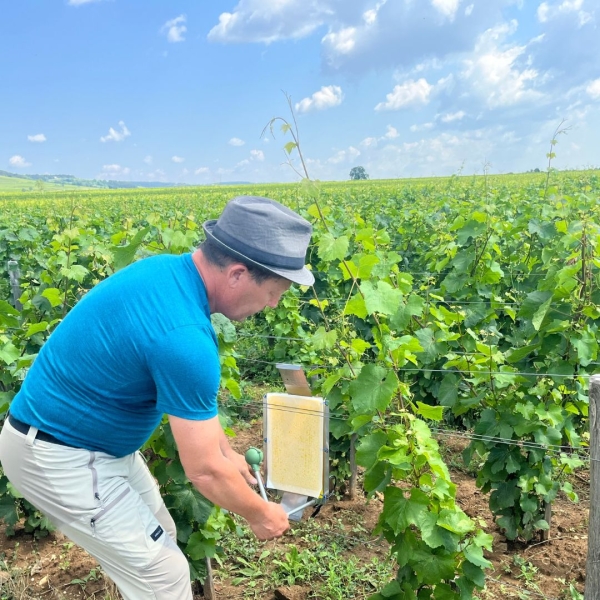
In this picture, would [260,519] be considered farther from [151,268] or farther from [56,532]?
[56,532]

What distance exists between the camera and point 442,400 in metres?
3.16

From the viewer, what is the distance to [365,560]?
10.8 feet

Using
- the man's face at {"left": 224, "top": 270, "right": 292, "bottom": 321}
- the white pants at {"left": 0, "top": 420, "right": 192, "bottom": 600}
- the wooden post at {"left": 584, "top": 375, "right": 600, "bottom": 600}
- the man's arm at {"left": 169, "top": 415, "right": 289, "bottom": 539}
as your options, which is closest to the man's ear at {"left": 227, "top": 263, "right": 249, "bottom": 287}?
the man's face at {"left": 224, "top": 270, "right": 292, "bottom": 321}

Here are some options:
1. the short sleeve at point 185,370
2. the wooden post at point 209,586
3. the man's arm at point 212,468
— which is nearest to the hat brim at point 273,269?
the short sleeve at point 185,370

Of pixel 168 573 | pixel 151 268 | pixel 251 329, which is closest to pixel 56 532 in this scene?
pixel 168 573

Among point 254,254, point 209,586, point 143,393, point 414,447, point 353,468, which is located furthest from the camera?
point 353,468

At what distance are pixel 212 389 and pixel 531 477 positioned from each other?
219cm

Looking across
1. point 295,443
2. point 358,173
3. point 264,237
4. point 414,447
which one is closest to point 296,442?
point 295,443

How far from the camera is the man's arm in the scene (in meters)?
1.69

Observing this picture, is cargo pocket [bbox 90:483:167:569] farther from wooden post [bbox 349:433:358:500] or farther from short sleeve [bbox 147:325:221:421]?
wooden post [bbox 349:433:358:500]

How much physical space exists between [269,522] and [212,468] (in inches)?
13.9

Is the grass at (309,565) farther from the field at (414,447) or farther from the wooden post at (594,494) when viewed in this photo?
the wooden post at (594,494)

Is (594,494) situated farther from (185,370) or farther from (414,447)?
(185,370)

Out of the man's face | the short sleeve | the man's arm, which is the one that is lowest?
the man's arm
